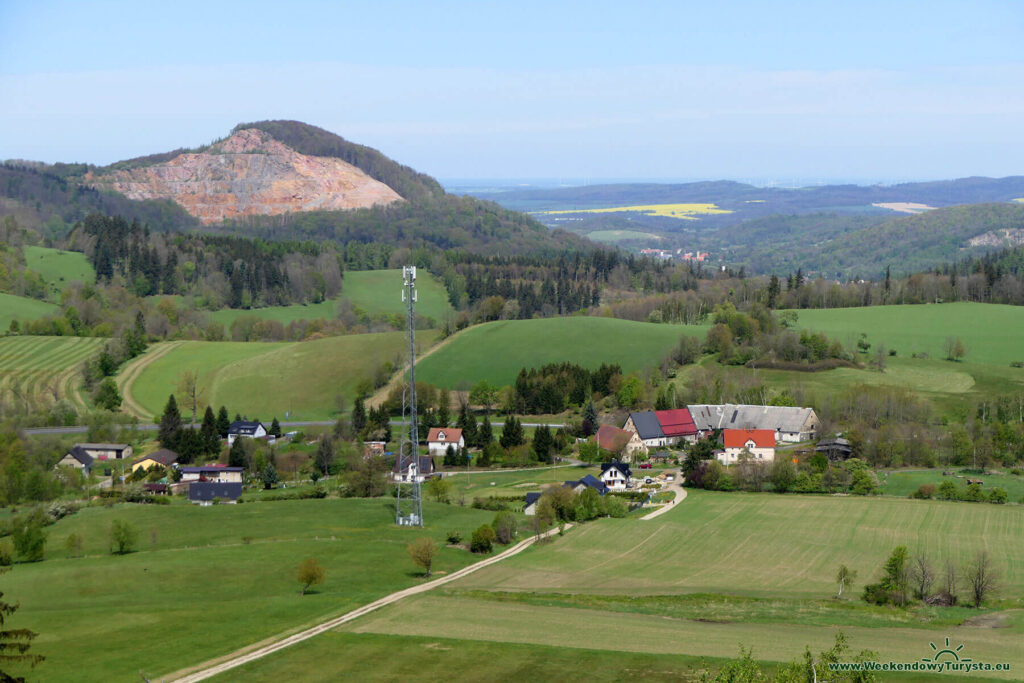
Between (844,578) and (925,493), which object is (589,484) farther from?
(844,578)

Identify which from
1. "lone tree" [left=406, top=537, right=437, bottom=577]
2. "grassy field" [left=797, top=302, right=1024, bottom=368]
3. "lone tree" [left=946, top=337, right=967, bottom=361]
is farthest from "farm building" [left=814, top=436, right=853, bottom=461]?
"lone tree" [left=946, top=337, right=967, bottom=361]

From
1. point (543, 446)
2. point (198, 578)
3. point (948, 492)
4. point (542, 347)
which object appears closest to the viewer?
point (198, 578)

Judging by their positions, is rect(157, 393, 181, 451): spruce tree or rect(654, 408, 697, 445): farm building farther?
rect(654, 408, 697, 445): farm building

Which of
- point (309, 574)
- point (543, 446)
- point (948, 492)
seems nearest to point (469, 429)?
point (543, 446)

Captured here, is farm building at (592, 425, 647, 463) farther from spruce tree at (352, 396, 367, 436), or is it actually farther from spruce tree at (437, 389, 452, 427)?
spruce tree at (352, 396, 367, 436)

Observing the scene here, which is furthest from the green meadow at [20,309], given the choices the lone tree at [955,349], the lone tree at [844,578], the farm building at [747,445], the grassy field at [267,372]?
the lone tree at [844,578]

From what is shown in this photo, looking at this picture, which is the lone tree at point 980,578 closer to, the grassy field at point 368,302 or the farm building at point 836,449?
the farm building at point 836,449
